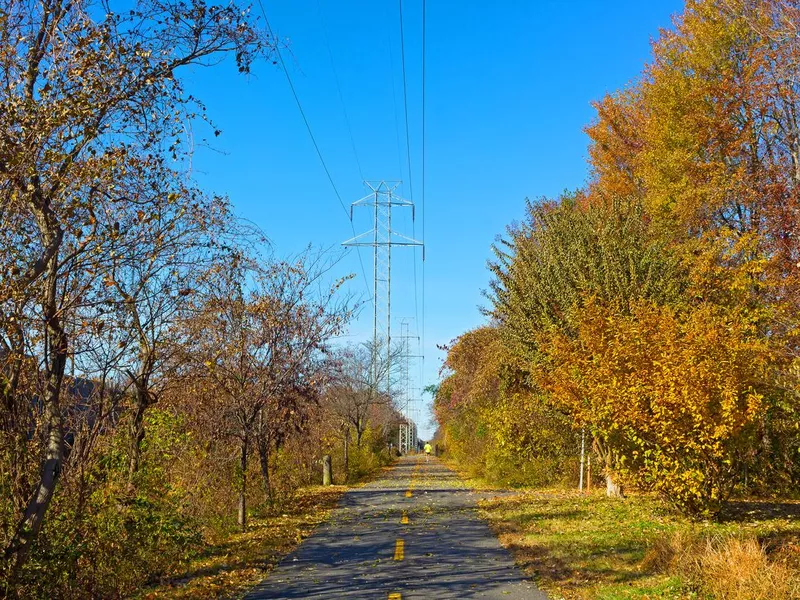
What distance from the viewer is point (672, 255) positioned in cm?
2117

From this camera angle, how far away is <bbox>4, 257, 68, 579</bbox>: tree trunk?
736 cm

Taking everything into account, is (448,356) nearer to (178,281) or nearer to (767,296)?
(767,296)

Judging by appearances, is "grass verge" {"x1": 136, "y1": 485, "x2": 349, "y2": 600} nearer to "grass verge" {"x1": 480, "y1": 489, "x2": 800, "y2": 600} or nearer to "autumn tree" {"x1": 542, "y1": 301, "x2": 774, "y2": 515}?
"grass verge" {"x1": 480, "y1": 489, "x2": 800, "y2": 600}

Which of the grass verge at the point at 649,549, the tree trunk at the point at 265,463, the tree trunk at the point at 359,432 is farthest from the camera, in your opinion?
the tree trunk at the point at 359,432

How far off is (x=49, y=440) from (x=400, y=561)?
232 inches

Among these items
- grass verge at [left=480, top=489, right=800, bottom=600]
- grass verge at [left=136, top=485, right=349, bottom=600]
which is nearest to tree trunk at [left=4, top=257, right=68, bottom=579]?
grass verge at [left=136, top=485, right=349, bottom=600]

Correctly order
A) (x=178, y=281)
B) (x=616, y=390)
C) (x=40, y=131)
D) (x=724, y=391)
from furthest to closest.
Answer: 1. (x=616, y=390)
2. (x=724, y=391)
3. (x=178, y=281)
4. (x=40, y=131)

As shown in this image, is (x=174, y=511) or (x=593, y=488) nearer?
(x=174, y=511)

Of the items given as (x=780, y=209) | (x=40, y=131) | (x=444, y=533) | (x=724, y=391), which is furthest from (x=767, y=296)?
(x=40, y=131)

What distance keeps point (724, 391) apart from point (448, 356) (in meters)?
22.5

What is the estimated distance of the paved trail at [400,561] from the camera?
928cm

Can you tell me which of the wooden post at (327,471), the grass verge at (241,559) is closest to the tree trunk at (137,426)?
the grass verge at (241,559)

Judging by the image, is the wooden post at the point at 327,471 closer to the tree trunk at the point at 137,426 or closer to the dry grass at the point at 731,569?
the tree trunk at the point at 137,426

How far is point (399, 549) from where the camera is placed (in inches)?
497
